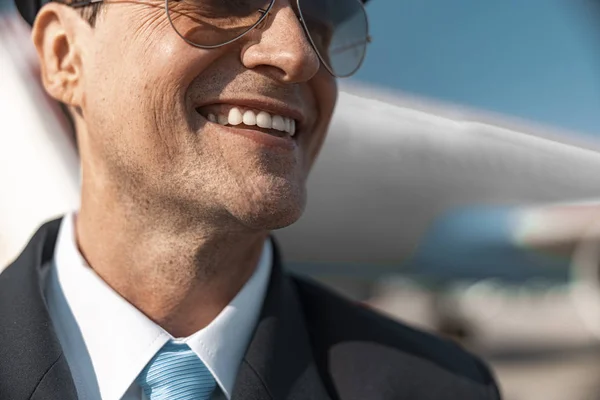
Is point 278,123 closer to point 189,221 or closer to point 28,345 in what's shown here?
point 189,221

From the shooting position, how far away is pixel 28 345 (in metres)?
1.17

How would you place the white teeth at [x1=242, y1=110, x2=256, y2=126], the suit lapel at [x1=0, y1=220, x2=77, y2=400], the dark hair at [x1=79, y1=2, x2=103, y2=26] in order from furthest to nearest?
the dark hair at [x1=79, y1=2, x2=103, y2=26] → the white teeth at [x1=242, y1=110, x2=256, y2=126] → the suit lapel at [x1=0, y1=220, x2=77, y2=400]

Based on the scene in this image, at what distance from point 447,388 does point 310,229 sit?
5338mm

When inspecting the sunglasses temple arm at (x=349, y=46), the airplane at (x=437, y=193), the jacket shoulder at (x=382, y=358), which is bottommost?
the airplane at (x=437, y=193)

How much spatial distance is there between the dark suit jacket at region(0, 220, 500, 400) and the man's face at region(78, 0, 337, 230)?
302 mm

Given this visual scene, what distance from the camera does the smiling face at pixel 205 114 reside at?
1.19m

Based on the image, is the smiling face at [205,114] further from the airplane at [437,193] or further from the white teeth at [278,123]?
the airplane at [437,193]

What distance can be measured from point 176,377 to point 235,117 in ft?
1.77

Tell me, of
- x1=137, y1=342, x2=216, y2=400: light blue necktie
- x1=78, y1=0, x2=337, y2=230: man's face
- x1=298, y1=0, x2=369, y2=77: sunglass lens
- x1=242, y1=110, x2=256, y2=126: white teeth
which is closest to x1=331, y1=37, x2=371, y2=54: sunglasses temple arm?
x1=298, y1=0, x2=369, y2=77: sunglass lens

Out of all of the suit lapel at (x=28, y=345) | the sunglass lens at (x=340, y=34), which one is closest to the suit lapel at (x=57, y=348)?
the suit lapel at (x=28, y=345)

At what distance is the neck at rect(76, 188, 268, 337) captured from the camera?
4.27 feet

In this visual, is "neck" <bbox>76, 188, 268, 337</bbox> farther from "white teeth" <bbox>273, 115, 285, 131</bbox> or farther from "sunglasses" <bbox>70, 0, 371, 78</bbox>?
"sunglasses" <bbox>70, 0, 371, 78</bbox>

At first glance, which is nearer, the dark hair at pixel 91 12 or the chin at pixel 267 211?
the chin at pixel 267 211

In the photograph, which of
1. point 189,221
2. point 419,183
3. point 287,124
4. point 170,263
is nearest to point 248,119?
point 287,124
